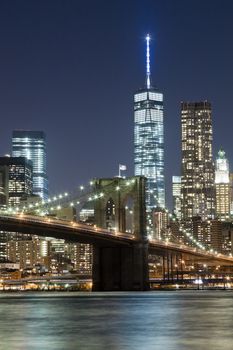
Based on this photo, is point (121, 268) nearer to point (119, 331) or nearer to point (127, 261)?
point (127, 261)

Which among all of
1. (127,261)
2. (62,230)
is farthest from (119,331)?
(127,261)

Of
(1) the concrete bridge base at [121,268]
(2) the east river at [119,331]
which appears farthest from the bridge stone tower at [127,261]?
(2) the east river at [119,331]

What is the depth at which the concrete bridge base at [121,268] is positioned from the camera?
102 meters

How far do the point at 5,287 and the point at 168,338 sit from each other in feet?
441

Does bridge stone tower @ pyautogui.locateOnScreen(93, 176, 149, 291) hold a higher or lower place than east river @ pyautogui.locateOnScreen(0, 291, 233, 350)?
higher

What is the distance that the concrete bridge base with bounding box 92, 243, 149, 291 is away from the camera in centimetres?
10231

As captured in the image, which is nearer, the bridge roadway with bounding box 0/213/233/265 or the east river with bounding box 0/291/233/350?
the east river with bounding box 0/291/233/350

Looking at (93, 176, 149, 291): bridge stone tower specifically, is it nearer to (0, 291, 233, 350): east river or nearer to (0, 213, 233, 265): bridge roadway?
(0, 213, 233, 265): bridge roadway

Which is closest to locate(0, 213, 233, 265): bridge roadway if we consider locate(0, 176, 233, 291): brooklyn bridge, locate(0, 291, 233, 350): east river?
locate(0, 176, 233, 291): brooklyn bridge

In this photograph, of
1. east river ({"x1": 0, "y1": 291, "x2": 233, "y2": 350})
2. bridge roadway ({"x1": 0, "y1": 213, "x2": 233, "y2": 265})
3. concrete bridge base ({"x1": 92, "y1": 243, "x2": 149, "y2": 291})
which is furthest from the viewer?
concrete bridge base ({"x1": 92, "y1": 243, "x2": 149, "y2": 291})

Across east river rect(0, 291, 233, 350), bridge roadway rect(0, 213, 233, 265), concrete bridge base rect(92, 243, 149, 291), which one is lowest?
east river rect(0, 291, 233, 350)

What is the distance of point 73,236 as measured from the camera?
99.2m

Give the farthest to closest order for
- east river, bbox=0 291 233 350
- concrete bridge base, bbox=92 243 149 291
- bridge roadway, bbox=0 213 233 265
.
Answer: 1. concrete bridge base, bbox=92 243 149 291
2. bridge roadway, bbox=0 213 233 265
3. east river, bbox=0 291 233 350

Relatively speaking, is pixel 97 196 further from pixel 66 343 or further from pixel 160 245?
pixel 66 343
